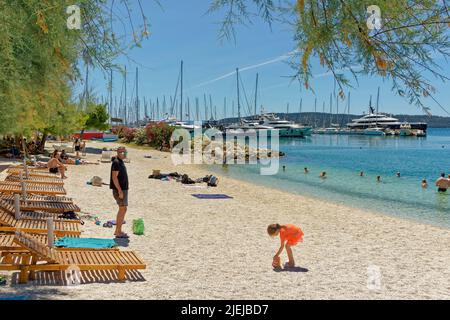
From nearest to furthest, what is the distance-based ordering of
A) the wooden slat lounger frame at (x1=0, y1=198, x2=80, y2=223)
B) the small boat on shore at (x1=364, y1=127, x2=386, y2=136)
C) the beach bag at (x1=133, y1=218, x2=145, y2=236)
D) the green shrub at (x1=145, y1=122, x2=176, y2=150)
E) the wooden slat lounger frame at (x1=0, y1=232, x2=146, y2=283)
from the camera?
1. the wooden slat lounger frame at (x1=0, y1=232, x2=146, y2=283)
2. the wooden slat lounger frame at (x1=0, y1=198, x2=80, y2=223)
3. the beach bag at (x1=133, y1=218, x2=145, y2=236)
4. the green shrub at (x1=145, y1=122, x2=176, y2=150)
5. the small boat on shore at (x1=364, y1=127, x2=386, y2=136)

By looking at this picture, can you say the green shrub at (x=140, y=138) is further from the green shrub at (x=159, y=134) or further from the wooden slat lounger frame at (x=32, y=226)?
the wooden slat lounger frame at (x=32, y=226)

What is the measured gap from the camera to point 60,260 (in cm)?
685

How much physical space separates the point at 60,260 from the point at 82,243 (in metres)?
1.61

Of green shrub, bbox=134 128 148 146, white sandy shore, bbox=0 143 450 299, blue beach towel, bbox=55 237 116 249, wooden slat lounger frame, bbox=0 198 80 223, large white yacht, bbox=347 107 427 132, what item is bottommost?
white sandy shore, bbox=0 143 450 299

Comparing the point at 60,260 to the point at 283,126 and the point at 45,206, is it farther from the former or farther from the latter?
the point at 283,126

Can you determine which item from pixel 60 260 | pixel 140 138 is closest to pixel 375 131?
pixel 140 138

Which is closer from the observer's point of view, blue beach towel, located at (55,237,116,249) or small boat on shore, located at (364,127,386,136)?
blue beach towel, located at (55,237,116,249)

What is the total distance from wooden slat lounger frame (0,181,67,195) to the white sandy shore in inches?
37.0

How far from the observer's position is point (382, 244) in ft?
37.0

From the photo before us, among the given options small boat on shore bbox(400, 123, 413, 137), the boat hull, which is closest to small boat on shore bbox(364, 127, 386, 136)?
small boat on shore bbox(400, 123, 413, 137)

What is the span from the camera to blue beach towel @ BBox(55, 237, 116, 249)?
8188 millimetres

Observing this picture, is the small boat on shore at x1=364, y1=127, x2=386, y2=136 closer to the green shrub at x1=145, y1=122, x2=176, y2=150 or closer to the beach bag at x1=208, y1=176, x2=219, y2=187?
the green shrub at x1=145, y1=122, x2=176, y2=150

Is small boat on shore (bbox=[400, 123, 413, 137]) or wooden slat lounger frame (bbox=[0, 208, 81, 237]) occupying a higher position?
small boat on shore (bbox=[400, 123, 413, 137])

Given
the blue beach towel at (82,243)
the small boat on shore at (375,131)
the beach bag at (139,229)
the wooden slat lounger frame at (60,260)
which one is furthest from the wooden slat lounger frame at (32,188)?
the small boat on shore at (375,131)
